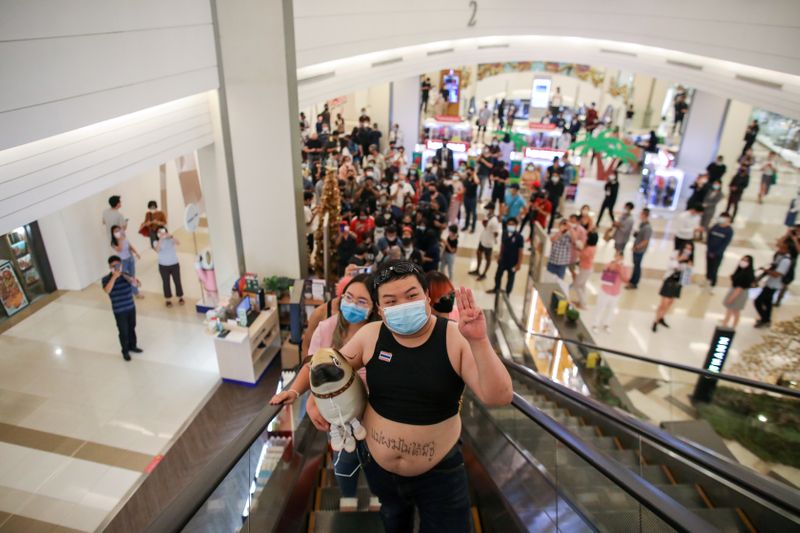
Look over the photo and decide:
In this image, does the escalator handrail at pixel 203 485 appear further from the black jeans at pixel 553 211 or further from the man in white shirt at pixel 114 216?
the black jeans at pixel 553 211

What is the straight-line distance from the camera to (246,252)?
8.08 meters

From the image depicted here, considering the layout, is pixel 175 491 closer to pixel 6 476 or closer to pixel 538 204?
pixel 6 476

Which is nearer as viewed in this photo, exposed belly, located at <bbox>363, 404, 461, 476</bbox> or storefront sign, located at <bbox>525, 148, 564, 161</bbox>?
exposed belly, located at <bbox>363, 404, 461, 476</bbox>

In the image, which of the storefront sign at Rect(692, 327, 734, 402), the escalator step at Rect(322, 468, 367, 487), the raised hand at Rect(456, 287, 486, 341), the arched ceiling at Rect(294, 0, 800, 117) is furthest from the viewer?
the arched ceiling at Rect(294, 0, 800, 117)

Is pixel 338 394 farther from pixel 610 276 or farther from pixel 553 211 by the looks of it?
pixel 553 211

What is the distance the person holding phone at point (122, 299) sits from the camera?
6582 mm

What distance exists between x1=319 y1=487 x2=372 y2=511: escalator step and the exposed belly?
102cm

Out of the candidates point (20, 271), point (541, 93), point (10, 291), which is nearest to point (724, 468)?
point (10, 291)

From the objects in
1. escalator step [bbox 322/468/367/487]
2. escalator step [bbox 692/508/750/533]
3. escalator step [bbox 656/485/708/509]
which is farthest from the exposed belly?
escalator step [bbox 656/485/708/509]

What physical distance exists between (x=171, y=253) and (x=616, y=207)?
1176 cm

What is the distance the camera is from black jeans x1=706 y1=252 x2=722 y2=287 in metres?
9.73

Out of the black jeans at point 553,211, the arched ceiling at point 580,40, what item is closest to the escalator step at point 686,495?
the arched ceiling at point 580,40

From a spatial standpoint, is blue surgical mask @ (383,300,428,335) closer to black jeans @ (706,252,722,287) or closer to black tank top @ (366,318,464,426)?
black tank top @ (366,318,464,426)

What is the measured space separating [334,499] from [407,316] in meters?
1.87
